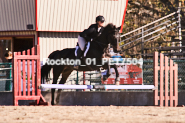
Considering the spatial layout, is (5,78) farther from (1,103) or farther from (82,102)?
(82,102)

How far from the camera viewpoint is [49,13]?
14445mm

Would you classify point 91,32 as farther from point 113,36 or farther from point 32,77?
point 32,77

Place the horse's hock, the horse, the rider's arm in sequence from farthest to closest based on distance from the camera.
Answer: the rider's arm, the horse, the horse's hock

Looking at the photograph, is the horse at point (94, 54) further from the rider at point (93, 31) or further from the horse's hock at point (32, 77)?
the horse's hock at point (32, 77)

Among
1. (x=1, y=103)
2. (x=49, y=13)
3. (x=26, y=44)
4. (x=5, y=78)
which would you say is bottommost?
(x=1, y=103)

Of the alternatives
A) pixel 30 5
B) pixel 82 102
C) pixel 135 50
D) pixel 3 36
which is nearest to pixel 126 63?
pixel 82 102

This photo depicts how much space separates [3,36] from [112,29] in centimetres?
638

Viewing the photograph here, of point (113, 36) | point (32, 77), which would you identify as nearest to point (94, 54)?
point (113, 36)

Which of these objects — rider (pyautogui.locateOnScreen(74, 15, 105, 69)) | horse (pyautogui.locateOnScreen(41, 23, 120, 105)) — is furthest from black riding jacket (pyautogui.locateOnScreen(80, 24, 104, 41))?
horse (pyautogui.locateOnScreen(41, 23, 120, 105))

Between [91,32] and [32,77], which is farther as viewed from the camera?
[91,32]

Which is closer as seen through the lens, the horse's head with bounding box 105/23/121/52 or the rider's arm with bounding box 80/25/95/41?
the horse's head with bounding box 105/23/121/52

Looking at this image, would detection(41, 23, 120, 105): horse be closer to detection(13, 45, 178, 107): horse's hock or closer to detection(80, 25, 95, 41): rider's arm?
detection(80, 25, 95, 41): rider's arm

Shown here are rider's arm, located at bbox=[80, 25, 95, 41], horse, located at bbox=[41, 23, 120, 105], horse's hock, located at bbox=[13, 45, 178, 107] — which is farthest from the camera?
rider's arm, located at bbox=[80, 25, 95, 41]

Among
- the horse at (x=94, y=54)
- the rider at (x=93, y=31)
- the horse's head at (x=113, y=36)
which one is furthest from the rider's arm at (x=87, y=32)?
the horse's head at (x=113, y=36)
